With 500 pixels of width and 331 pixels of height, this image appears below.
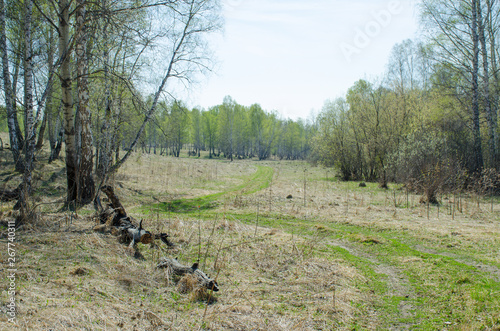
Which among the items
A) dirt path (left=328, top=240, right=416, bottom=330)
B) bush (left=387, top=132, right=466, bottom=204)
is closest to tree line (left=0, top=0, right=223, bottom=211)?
dirt path (left=328, top=240, right=416, bottom=330)

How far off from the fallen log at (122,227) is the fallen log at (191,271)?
2.79 feet

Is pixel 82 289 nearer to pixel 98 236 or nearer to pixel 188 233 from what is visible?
pixel 98 236

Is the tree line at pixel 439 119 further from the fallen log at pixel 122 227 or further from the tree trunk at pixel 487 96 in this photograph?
the fallen log at pixel 122 227

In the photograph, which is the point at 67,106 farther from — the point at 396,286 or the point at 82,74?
the point at 396,286

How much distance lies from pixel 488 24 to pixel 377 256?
18.4m

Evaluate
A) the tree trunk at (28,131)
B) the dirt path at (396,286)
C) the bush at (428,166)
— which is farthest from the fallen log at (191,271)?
the bush at (428,166)

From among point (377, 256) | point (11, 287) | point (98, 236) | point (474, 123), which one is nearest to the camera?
point (11, 287)

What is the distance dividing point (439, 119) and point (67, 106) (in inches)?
785

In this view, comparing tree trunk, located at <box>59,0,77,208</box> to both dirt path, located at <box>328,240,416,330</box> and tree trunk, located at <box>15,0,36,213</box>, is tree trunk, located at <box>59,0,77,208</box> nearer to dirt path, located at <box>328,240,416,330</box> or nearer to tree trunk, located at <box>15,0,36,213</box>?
tree trunk, located at <box>15,0,36,213</box>

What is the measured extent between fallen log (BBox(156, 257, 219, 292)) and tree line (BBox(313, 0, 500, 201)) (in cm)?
1174

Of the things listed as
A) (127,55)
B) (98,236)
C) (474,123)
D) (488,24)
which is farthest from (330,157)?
(98,236)

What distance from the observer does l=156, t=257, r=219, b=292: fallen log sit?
15.1 feet

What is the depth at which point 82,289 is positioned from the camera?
158 inches

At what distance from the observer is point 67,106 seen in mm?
8742
